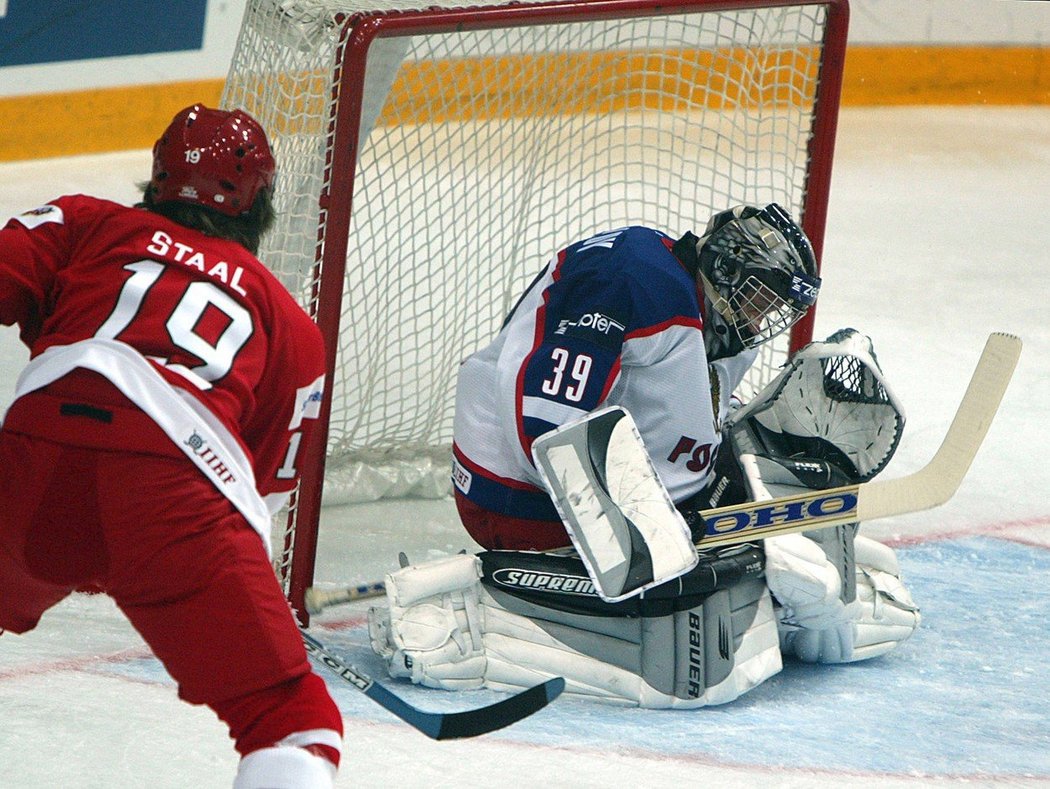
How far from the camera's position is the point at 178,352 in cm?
183

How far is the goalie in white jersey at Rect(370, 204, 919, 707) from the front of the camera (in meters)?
2.68

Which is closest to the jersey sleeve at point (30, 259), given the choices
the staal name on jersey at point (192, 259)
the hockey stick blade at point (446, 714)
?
the staal name on jersey at point (192, 259)

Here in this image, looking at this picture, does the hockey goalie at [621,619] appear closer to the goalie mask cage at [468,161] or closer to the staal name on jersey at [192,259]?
the goalie mask cage at [468,161]

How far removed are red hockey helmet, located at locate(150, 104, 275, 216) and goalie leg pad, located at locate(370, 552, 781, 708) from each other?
0.90 meters

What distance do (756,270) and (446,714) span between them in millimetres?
974

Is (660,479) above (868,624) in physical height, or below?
above

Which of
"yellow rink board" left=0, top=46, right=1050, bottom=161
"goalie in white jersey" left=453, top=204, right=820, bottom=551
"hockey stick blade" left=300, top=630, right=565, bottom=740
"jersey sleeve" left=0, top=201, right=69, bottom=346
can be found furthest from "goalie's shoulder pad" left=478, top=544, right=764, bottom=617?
"yellow rink board" left=0, top=46, right=1050, bottom=161

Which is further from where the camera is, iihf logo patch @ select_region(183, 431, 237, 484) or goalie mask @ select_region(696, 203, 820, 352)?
goalie mask @ select_region(696, 203, 820, 352)

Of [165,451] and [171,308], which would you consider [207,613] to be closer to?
[165,451]

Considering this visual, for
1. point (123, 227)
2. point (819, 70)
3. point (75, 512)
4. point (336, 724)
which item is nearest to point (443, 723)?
point (336, 724)

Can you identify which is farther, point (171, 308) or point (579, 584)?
point (579, 584)

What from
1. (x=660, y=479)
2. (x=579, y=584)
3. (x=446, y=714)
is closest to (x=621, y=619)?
(x=579, y=584)

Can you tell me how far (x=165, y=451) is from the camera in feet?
5.82

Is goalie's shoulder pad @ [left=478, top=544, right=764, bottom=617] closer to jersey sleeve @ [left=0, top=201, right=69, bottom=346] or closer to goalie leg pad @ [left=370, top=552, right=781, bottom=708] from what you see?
goalie leg pad @ [left=370, top=552, right=781, bottom=708]
